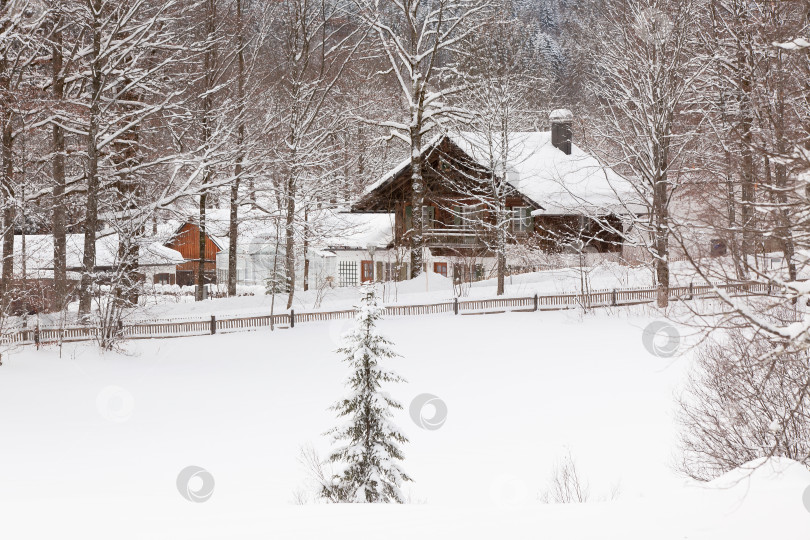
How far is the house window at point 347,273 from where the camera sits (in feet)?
139

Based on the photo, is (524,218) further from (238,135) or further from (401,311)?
(238,135)

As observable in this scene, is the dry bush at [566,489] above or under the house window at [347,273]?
under

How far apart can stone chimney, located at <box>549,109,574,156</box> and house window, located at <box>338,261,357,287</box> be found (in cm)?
1344

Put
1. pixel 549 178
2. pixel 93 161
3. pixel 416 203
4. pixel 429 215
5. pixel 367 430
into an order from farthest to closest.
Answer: pixel 429 215, pixel 549 178, pixel 416 203, pixel 93 161, pixel 367 430

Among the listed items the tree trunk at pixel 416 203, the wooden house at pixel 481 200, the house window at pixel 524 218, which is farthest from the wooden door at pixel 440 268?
the tree trunk at pixel 416 203

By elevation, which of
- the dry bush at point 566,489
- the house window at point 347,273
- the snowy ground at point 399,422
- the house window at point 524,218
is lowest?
the dry bush at point 566,489

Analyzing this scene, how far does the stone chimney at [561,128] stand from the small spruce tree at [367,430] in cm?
2920

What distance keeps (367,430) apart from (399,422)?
4.83 metres

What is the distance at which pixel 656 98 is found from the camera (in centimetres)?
2161

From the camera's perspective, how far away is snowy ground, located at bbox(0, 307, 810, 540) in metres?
7.16

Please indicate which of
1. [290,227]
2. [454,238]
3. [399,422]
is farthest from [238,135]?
[399,422]

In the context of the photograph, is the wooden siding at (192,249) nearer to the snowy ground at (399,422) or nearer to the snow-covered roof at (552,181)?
the snow-covered roof at (552,181)

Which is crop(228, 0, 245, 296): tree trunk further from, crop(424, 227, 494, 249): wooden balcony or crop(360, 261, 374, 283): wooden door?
crop(360, 261, 374, 283): wooden door

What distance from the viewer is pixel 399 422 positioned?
15.7 m
